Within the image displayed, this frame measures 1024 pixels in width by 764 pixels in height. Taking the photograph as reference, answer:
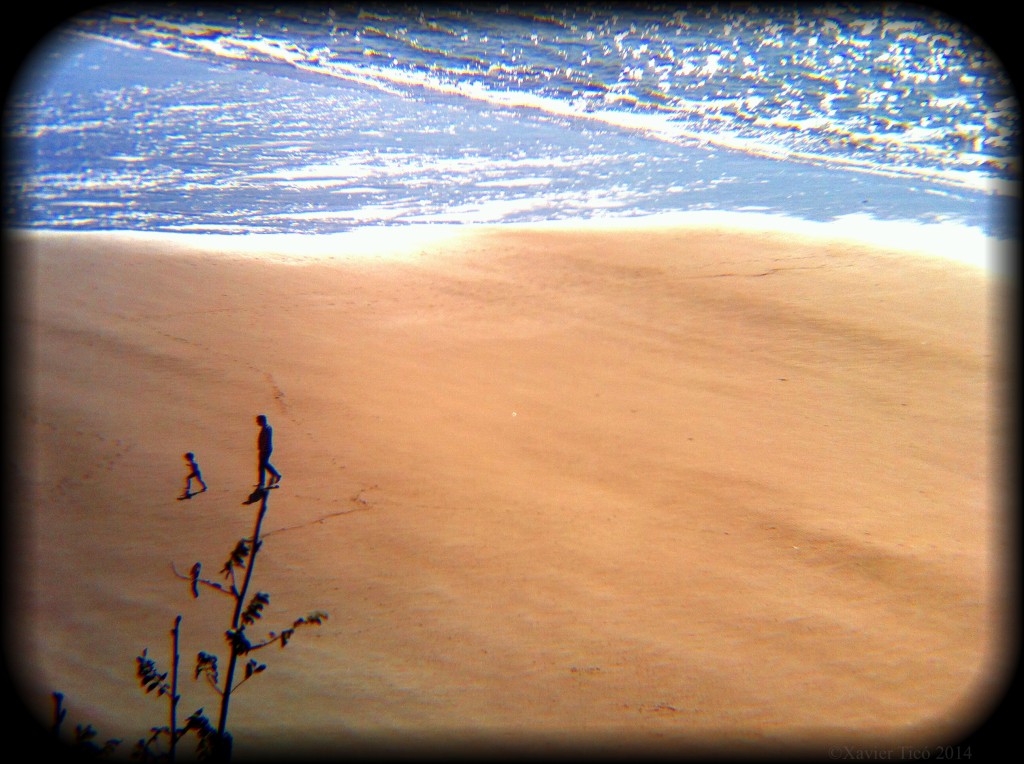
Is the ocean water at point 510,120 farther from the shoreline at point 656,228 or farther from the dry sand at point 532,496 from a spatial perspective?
the dry sand at point 532,496

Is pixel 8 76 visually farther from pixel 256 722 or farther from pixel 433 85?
pixel 433 85

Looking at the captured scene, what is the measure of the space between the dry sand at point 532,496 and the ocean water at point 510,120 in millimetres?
1635

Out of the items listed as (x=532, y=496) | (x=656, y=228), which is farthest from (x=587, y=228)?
(x=532, y=496)

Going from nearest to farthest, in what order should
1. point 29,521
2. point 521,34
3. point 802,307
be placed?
point 29,521 < point 802,307 < point 521,34

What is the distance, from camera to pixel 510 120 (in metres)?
10.7

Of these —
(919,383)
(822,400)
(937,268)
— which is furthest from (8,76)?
(937,268)

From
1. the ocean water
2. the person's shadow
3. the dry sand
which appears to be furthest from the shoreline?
the person's shadow

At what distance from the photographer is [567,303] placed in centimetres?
582

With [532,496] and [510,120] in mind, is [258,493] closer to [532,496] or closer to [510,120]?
[532,496]

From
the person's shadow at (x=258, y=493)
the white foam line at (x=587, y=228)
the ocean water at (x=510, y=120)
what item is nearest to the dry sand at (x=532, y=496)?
the white foam line at (x=587, y=228)

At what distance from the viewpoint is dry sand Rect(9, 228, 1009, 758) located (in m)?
2.78

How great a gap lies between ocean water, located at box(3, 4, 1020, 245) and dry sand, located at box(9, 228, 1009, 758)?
163cm

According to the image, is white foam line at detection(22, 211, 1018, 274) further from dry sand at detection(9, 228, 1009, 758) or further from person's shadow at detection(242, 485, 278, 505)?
→ person's shadow at detection(242, 485, 278, 505)

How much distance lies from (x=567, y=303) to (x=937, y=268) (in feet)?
9.70
